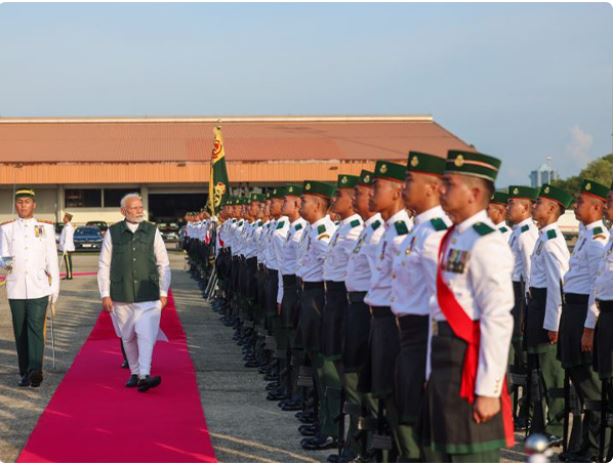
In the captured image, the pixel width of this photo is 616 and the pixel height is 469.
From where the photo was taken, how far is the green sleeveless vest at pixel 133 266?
9.66 metres

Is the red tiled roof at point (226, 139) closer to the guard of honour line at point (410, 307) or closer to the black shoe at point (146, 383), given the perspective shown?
the guard of honour line at point (410, 307)

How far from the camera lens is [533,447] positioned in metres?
2.94

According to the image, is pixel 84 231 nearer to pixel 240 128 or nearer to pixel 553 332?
pixel 240 128

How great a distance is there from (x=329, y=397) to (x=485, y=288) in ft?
10.1

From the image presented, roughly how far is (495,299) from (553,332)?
3.22 meters

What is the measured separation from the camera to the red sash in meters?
4.27

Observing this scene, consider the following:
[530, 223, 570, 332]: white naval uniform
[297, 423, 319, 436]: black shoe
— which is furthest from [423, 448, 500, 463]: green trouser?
[297, 423, 319, 436]: black shoe

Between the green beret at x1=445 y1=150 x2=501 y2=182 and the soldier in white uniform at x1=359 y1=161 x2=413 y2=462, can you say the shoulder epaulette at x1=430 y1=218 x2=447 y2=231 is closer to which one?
the green beret at x1=445 y1=150 x2=501 y2=182

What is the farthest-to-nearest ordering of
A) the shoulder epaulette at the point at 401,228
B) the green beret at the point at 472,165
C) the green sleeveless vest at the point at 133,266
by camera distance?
the green sleeveless vest at the point at 133,266, the shoulder epaulette at the point at 401,228, the green beret at the point at 472,165

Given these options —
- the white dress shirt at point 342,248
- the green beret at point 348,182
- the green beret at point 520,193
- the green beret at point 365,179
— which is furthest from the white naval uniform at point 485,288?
the green beret at point 520,193

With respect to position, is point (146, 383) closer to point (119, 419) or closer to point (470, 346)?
point (119, 419)

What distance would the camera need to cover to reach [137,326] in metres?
9.60

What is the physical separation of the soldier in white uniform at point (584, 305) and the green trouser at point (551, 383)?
0.39 meters

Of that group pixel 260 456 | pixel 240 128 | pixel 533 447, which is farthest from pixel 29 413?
pixel 240 128
